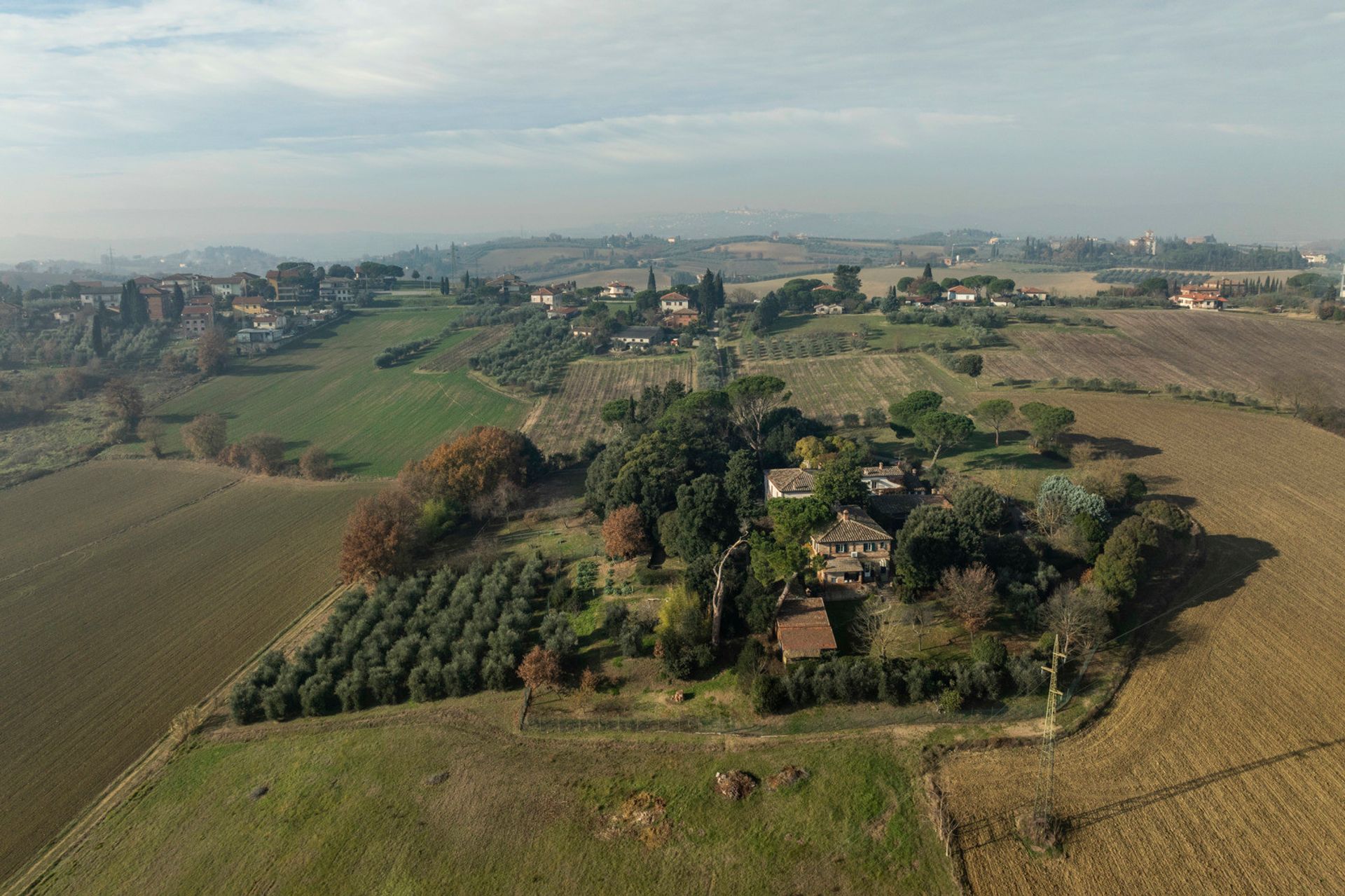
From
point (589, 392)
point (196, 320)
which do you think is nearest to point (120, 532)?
point (589, 392)

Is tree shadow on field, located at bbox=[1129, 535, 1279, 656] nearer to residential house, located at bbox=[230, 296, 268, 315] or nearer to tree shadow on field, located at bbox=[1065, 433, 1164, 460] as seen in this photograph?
tree shadow on field, located at bbox=[1065, 433, 1164, 460]

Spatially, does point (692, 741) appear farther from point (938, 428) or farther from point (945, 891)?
point (938, 428)

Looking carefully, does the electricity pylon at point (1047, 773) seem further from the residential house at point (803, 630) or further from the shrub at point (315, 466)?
the shrub at point (315, 466)

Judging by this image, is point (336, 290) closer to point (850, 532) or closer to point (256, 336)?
point (256, 336)

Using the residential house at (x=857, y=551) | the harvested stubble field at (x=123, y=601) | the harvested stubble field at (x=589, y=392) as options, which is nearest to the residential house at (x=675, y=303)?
the harvested stubble field at (x=589, y=392)

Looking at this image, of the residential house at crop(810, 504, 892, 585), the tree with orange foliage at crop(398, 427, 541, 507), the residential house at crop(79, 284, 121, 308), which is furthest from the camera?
the residential house at crop(79, 284, 121, 308)

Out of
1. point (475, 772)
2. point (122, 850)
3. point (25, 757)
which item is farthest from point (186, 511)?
point (475, 772)

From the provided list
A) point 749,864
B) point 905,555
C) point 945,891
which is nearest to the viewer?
point 945,891

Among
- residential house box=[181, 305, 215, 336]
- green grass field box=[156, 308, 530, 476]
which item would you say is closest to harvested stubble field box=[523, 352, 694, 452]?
green grass field box=[156, 308, 530, 476]
